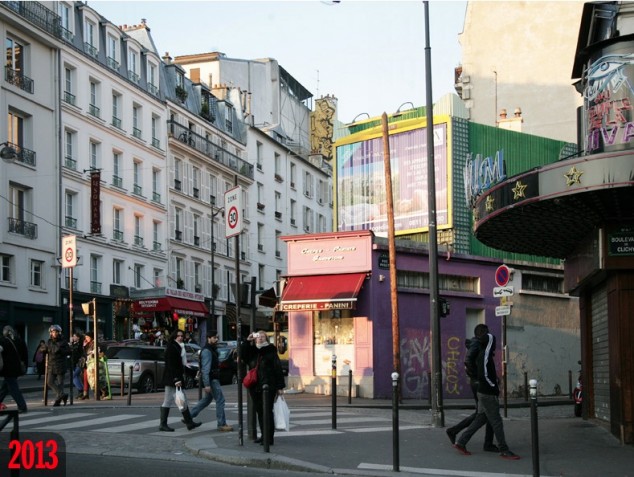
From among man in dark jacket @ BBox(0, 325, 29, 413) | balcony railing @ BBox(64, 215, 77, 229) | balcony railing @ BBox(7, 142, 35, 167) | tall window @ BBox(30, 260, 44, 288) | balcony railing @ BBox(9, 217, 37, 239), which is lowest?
man in dark jacket @ BBox(0, 325, 29, 413)

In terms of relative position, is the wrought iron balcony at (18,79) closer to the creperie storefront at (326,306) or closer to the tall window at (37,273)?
the tall window at (37,273)

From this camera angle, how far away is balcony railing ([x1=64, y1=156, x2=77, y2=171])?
44.8 meters

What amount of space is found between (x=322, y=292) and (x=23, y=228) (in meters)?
19.4

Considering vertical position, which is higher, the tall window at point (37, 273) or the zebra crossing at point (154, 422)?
the tall window at point (37, 273)

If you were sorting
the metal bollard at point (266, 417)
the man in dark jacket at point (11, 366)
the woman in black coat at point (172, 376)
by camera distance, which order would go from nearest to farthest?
the metal bollard at point (266, 417) < the woman in black coat at point (172, 376) < the man in dark jacket at point (11, 366)

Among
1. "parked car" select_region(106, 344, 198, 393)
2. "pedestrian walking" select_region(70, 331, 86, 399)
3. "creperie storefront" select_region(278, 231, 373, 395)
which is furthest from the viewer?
"parked car" select_region(106, 344, 198, 393)

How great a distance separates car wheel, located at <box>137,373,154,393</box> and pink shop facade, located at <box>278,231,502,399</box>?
422cm

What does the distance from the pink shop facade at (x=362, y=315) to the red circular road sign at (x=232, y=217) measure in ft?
39.2

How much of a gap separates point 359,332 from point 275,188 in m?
42.9

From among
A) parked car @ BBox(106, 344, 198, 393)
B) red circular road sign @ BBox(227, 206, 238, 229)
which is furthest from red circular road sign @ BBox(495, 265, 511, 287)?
parked car @ BBox(106, 344, 198, 393)

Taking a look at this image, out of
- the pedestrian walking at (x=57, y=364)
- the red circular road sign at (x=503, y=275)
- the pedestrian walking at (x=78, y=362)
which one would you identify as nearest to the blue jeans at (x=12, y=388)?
the pedestrian walking at (x=57, y=364)

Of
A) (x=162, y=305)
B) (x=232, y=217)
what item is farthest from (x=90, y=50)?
(x=232, y=217)

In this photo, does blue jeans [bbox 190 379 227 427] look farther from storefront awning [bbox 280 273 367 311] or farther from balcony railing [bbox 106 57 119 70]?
balcony railing [bbox 106 57 119 70]

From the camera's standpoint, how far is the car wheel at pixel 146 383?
28.1 metres
